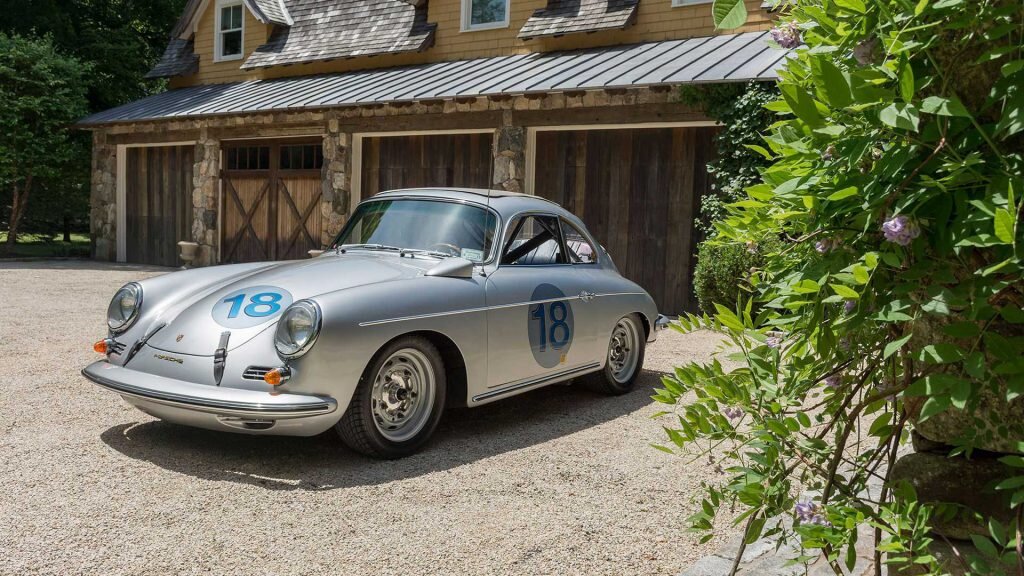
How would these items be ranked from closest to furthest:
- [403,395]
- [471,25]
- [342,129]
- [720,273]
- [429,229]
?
[403,395], [429,229], [720,273], [342,129], [471,25]

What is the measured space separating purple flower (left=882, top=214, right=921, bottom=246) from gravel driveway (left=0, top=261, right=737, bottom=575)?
2191mm

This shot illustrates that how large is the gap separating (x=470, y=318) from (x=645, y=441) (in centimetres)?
134

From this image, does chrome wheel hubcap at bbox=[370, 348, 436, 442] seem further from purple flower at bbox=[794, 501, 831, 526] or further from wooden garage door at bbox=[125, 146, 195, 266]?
wooden garage door at bbox=[125, 146, 195, 266]

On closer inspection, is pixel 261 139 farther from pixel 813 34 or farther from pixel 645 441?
pixel 813 34

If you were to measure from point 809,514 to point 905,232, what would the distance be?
0.59 meters

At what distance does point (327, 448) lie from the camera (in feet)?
16.2

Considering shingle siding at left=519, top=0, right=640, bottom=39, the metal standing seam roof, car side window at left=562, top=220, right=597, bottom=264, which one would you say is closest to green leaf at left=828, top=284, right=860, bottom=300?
car side window at left=562, top=220, right=597, bottom=264

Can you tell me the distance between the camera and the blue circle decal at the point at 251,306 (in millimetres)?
4523

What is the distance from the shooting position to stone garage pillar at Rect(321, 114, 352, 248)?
14.7m

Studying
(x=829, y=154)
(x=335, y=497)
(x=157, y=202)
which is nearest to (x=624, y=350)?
(x=335, y=497)

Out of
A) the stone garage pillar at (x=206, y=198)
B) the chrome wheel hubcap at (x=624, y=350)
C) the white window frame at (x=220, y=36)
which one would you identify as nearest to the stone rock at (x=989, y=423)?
the chrome wheel hubcap at (x=624, y=350)

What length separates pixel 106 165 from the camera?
62.9 ft

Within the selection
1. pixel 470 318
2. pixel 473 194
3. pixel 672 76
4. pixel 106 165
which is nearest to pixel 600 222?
pixel 672 76

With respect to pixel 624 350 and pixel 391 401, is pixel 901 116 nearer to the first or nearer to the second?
pixel 391 401
